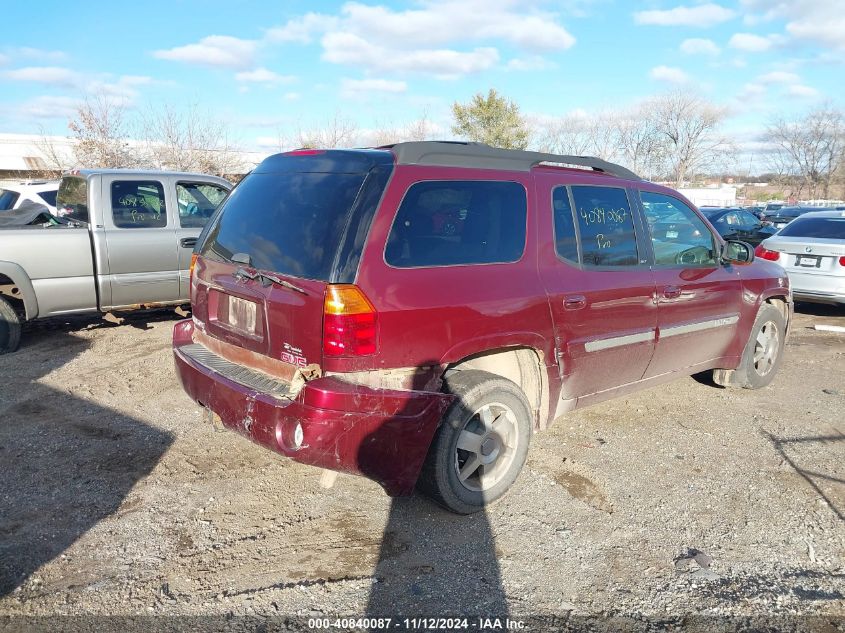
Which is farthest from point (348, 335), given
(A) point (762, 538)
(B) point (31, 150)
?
(B) point (31, 150)

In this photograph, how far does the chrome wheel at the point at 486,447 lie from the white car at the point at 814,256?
6.43 metres

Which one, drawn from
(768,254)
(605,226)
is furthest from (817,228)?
(605,226)

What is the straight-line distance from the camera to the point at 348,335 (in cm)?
304

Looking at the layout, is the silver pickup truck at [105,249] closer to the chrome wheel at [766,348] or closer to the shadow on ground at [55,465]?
the shadow on ground at [55,465]

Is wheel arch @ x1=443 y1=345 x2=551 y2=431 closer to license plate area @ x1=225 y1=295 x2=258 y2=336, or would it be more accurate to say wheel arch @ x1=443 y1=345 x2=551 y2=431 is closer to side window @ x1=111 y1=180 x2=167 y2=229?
license plate area @ x1=225 y1=295 x2=258 y2=336

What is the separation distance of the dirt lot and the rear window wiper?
1.28m

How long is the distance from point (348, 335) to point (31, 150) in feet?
110

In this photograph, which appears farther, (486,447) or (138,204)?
(138,204)

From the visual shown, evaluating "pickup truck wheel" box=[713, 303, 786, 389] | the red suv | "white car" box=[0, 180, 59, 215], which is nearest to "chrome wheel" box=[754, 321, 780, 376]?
"pickup truck wheel" box=[713, 303, 786, 389]

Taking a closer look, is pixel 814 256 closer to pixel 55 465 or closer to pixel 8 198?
pixel 55 465

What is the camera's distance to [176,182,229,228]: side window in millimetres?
7508

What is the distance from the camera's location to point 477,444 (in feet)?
11.6

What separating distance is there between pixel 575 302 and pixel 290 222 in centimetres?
174

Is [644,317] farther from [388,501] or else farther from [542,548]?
[388,501]
